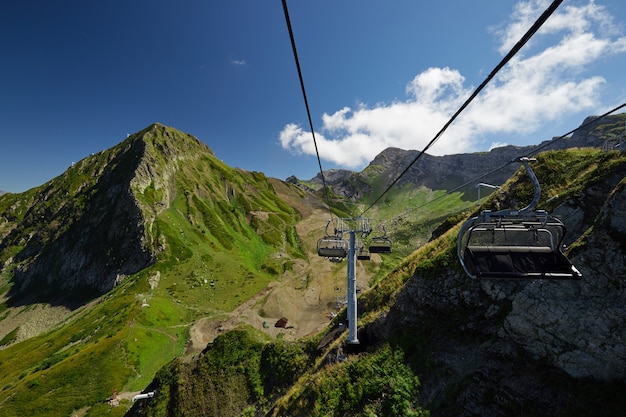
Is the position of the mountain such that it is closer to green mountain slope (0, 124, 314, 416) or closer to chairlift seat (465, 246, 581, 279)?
green mountain slope (0, 124, 314, 416)

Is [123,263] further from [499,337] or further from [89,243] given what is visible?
[499,337]

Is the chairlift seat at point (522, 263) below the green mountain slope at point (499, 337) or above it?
above

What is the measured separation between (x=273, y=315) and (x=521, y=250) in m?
77.1

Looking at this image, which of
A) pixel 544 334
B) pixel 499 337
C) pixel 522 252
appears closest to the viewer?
pixel 522 252

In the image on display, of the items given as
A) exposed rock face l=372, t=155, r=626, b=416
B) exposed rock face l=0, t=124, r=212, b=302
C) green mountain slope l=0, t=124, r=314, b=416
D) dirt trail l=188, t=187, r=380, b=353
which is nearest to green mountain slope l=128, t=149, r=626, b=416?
exposed rock face l=372, t=155, r=626, b=416

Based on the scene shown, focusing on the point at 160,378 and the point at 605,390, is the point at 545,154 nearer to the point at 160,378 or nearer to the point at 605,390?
the point at 605,390

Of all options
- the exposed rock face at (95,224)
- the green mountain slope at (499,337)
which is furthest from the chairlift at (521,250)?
the exposed rock face at (95,224)

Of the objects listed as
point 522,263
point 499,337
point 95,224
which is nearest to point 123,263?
point 95,224

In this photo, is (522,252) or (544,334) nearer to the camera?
(522,252)

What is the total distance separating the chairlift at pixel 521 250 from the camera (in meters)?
8.89

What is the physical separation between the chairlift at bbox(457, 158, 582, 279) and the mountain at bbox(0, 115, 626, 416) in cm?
683

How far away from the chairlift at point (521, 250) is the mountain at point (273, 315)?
6829 mm

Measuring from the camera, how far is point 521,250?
9547 mm

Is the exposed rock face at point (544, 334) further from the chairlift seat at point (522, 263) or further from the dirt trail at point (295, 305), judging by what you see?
the dirt trail at point (295, 305)
